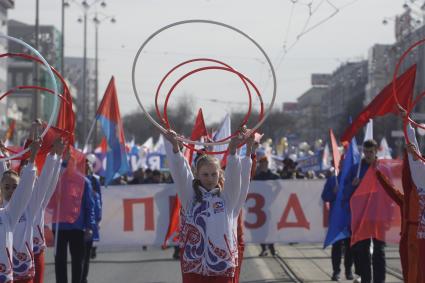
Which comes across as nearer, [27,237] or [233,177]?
[233,177]

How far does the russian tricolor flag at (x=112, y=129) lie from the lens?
59.9 feet

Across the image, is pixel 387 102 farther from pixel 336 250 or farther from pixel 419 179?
pixel 336 250

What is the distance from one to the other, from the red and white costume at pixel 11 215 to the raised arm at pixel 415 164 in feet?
11.6

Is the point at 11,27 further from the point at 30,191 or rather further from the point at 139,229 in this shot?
the point at 30,191

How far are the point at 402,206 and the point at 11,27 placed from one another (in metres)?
111

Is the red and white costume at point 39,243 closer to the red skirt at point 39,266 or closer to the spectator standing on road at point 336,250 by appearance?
the red skirt at point 39,266

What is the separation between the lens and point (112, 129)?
18609mm

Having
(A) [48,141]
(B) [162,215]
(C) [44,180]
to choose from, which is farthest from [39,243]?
(B) [162,215]

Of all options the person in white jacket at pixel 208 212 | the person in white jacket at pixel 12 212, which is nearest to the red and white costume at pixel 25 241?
the person in white jacket at pixel 12 212

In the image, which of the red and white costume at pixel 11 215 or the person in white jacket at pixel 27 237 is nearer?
the red and white costume at pixel 11 215

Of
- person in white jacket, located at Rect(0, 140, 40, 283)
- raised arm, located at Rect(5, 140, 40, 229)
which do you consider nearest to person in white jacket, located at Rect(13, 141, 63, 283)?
person in white jacket, located at Rect(0, 140, 40, 283)

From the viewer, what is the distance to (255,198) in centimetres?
1992

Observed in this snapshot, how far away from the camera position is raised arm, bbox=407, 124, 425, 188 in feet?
32.8

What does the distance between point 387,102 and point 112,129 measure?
22.3 feet
